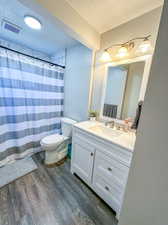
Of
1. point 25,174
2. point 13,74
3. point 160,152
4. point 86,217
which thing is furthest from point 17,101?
point 160,152

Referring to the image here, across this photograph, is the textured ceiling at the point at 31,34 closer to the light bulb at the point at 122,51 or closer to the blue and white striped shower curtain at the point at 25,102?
the blue and white striped shower curtain at the point at 25,102

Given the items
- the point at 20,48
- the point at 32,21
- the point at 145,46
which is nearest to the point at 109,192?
the point at 145,46

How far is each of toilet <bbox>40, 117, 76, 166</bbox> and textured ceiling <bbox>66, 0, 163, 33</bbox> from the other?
1.72m

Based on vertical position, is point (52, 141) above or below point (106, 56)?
below

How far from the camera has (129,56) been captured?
57.2 inches

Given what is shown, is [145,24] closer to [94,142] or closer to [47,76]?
[94,142]

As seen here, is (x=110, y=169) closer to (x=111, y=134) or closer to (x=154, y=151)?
(x=111, y=134)

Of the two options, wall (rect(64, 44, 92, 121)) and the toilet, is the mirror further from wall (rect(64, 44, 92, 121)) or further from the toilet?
the toilet

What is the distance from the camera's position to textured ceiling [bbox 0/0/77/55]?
1.36 meters

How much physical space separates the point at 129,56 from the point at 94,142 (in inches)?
51.9

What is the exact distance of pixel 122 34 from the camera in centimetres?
149

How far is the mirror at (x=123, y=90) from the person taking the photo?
1.42m

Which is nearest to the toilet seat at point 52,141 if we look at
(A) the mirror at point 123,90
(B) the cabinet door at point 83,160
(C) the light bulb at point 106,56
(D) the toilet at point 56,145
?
(D) the toilet at point 56,145

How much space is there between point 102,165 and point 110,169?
0.38ft
